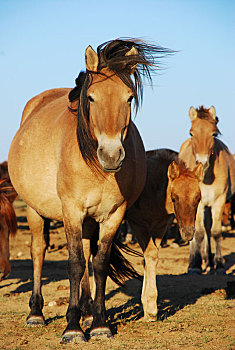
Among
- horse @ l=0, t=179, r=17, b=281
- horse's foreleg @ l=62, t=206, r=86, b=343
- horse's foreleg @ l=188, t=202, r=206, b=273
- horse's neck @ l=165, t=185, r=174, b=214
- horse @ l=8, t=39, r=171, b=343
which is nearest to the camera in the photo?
horse @ l=8, t=39, r=171, b=343

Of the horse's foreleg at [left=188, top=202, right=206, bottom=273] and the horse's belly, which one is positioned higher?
the horse's belly

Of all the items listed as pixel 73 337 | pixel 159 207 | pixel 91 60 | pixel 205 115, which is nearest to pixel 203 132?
pixel 205 115

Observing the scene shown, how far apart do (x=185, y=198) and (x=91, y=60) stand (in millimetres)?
1876

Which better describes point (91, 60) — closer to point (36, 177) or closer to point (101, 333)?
point (36, 177)

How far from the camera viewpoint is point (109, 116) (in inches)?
140

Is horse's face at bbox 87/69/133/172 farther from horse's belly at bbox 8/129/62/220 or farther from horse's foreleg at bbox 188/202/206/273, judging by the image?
horse's foreleg at bbox 188/202/206/273

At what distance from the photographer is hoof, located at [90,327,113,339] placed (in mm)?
3957

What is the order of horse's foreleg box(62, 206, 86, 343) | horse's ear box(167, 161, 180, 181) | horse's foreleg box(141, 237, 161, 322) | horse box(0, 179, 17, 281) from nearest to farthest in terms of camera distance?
horse's foreleg box(62, 206, 86, 343), horse's foreleg box(141, 237, 161, 322), horse's ear box(167, 161, 180, 181), horse box(0, 179, 17, 281)

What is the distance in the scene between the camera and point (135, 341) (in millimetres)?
3934

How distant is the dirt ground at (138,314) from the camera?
3877 millimetres

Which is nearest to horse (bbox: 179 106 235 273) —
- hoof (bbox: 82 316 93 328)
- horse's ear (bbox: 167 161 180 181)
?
horse's ear (bbox: 167 161 180 181)

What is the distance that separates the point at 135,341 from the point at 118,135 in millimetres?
1916

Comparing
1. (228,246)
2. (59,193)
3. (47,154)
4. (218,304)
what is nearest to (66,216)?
(59,193)

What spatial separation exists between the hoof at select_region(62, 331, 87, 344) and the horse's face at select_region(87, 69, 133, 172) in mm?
1547
